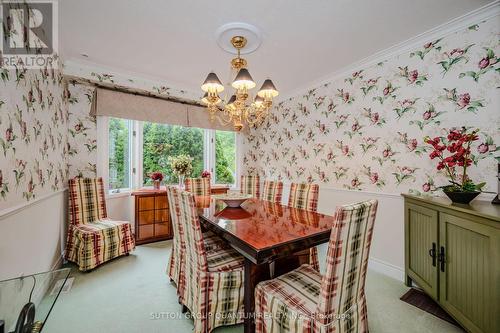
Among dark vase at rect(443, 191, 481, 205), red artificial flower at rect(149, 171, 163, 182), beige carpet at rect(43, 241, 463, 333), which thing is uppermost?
red artificial flower at rect(149, 171, 163, 182)

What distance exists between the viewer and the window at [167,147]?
3527 millimetres

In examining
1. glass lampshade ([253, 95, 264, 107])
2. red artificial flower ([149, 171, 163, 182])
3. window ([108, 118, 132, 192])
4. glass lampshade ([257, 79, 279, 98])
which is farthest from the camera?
red artificial flower ([149, 171, 163, 182])

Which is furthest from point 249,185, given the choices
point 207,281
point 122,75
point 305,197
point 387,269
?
point 122,75

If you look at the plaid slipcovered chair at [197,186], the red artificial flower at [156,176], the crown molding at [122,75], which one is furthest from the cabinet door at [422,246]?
the crown molding at [122,75]

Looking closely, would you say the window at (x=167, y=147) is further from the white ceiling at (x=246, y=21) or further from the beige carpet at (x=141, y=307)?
the beige carpet at (x=141, y=307)

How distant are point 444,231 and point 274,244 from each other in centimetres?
139

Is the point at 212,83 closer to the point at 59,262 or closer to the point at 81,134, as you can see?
the point at 81,134

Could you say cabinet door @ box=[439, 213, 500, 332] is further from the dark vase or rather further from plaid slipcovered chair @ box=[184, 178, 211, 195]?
plaid slipcovered chair @ box=[184, 178, 211, 195]

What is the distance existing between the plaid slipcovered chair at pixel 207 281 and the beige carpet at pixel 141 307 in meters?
0.15

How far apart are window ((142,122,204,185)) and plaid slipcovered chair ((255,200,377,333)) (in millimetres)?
2900

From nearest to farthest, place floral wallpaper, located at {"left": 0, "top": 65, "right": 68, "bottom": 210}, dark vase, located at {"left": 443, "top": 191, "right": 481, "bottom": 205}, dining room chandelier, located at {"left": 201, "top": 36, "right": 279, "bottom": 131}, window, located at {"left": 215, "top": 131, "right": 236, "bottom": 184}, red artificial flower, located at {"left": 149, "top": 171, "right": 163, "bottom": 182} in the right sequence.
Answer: floral wallpaper, located at {"left": 0, "top": 65, "right": 68, "bottom": 210} < dark vase, located at {"left": 443, "top": 191, "right": 481, "bottom": 205} < dining room chandelier, located at {"left": 201, "top": 36, "right": 279, "bottom": 131} < red artificial flower, located at {"left": 149, "top": 171, "right": 163, "bottom": 182} < window, located at {"left": 215, "top": 131, "right": 236, "bottom": 184}

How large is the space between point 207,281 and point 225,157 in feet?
10.3

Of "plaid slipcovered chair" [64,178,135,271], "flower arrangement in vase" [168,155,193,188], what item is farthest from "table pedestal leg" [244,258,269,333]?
"flower arrangement in vase" [168,155,193,188]

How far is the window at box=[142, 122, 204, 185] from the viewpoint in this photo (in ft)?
11.6
